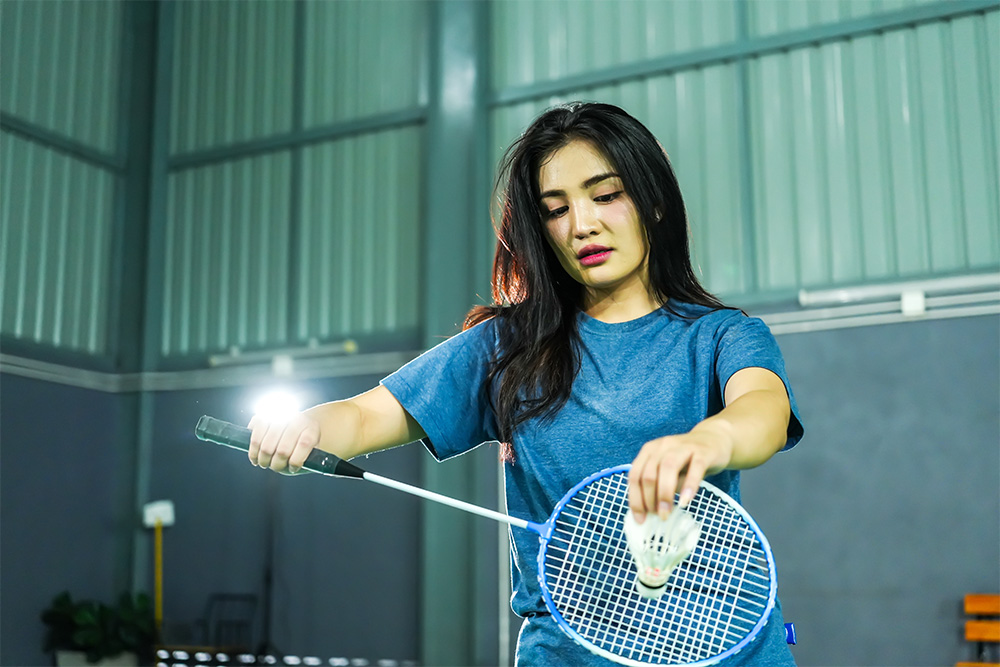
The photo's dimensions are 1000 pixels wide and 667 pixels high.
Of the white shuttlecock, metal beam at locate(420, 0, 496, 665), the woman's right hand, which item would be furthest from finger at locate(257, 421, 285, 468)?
metal beam at locate(420, 0, 496, 665)

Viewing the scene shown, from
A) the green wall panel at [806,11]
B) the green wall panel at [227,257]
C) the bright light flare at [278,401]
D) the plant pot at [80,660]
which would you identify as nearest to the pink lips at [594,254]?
the green wall panel at [806,11]

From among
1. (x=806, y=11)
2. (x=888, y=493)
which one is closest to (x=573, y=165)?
(x=888, y=493)

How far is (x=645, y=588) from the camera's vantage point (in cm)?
134

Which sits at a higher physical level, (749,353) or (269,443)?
(749,353)

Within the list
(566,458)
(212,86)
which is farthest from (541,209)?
(212,86)

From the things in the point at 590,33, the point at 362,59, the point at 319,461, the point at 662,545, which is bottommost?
the point at 662,545

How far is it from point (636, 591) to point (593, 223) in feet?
1.73

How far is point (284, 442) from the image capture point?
1.42 meters

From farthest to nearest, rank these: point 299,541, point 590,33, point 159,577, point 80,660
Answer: point 159,577 → point 299,541 → point 80,660 → point 590,33

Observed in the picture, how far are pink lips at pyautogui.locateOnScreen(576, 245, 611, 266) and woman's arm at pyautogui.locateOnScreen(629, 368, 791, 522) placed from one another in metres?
0.30

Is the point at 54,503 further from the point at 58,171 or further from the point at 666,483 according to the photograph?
the point at 666,483

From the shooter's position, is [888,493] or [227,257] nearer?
[888,493]

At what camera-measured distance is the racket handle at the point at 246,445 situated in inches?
57.4

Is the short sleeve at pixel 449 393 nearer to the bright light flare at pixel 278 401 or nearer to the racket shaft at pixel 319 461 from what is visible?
the racket shaft at pixel 319 461
